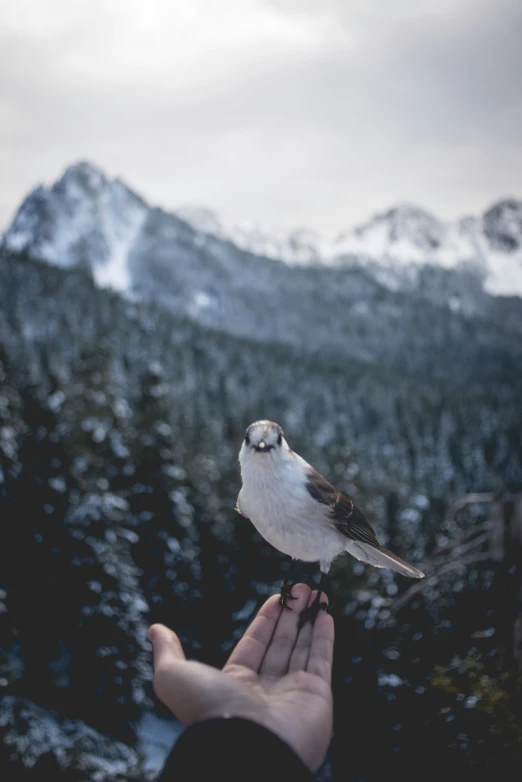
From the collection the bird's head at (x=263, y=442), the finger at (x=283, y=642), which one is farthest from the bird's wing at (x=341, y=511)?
the finger at (x=283, y=642)

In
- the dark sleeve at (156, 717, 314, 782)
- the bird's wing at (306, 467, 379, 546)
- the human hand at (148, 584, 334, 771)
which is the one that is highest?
the bird's wing at (306, 467, 379, 546)

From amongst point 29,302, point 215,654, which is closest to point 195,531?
point 215,654

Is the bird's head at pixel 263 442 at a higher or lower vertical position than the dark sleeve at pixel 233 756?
higher

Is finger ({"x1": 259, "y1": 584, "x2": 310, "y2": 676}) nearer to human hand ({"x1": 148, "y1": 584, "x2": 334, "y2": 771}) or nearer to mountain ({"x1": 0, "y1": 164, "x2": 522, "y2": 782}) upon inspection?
human hand ({"x1": 148, "y1": 584, "x2": 334, "y2": 771})

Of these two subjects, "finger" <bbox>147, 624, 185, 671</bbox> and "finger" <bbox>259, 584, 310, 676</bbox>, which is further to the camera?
"finger" <bbox>259, 584, 310, 676</bbox>

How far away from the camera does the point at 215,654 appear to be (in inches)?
932

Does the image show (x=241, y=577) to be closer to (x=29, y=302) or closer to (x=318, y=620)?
(x=318, y=620)

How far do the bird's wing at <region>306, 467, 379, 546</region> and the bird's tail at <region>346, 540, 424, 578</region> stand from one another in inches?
2.4

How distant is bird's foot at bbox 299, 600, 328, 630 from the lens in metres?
3.83

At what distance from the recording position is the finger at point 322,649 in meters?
3.49

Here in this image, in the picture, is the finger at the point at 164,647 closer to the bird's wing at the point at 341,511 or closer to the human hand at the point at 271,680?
the human hand at the point at 271,680

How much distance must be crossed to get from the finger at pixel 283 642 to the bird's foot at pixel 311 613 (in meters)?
0.04

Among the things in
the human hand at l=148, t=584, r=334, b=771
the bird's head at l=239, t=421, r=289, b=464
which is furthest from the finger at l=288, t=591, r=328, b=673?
the bird's head at l=239, t=421, r=289, b=464

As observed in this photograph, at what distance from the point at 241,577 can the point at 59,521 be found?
24.5ft
